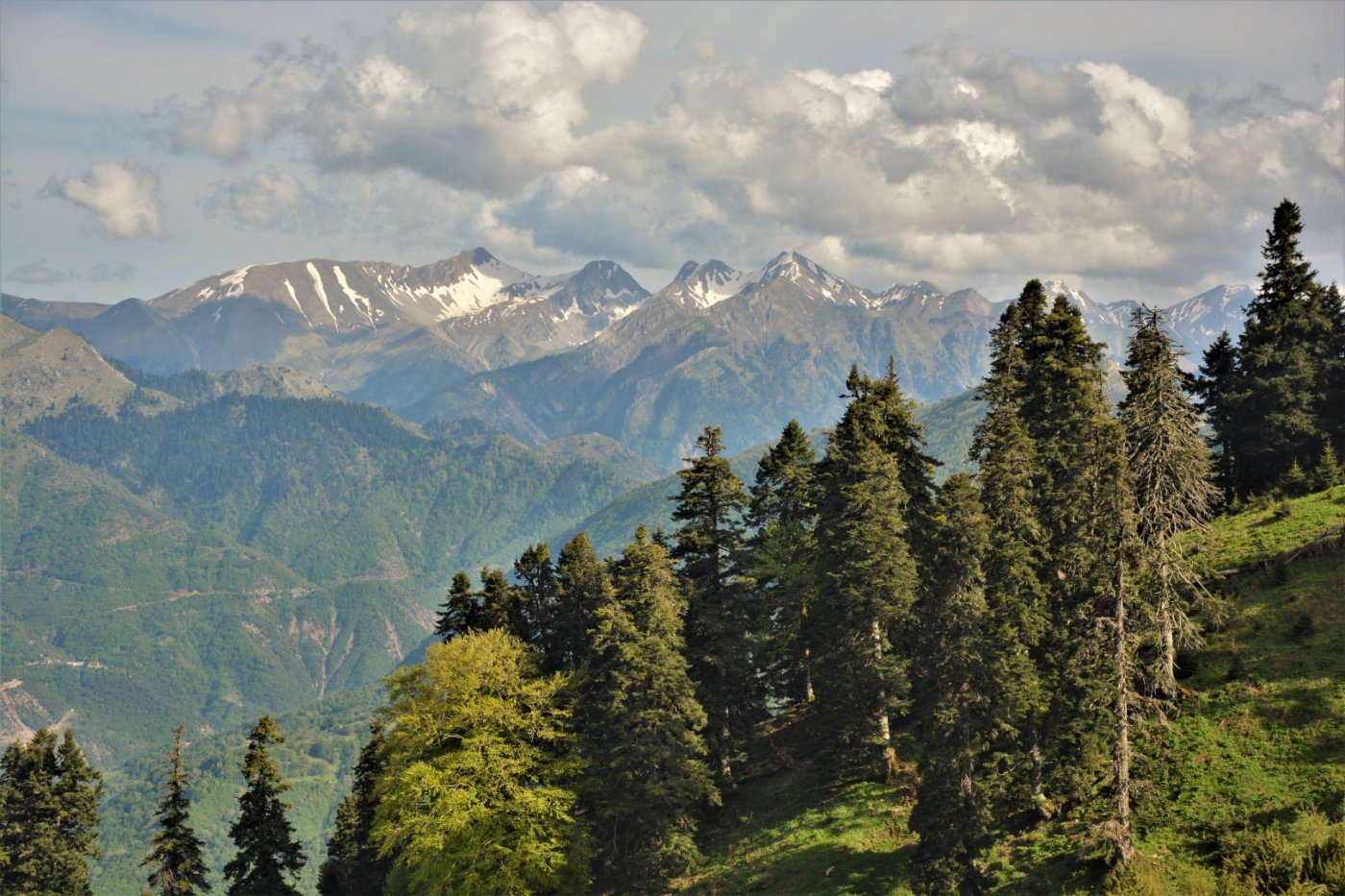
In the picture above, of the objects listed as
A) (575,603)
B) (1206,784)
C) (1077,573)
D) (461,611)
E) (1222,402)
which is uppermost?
(1222,402)

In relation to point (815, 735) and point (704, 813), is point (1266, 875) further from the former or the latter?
point (704, 813)

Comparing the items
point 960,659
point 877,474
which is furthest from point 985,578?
point 877,474

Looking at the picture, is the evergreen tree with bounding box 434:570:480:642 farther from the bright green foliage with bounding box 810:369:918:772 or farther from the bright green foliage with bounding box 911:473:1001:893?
the bright green foliage with bounding box 911:473:1001:893

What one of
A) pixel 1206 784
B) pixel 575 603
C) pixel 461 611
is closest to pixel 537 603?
pixel 575 603

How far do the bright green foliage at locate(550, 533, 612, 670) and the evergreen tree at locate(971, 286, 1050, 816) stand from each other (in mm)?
24861

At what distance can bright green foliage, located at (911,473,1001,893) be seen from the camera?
125 ft

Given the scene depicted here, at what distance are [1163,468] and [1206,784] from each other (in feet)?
43.2

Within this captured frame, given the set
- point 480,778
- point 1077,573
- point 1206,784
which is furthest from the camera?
point 480,778

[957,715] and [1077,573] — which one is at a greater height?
[1077,573]

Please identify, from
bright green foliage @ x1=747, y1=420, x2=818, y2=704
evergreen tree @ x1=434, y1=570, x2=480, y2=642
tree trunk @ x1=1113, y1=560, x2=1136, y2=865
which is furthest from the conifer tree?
evergreen tree @ x1=434, y1=570, x2=480, y2=642

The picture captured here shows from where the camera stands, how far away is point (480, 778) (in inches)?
1961

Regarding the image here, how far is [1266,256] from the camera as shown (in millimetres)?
68562

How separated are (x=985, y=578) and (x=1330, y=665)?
1397 cm

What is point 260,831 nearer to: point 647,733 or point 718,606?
point 647,733
